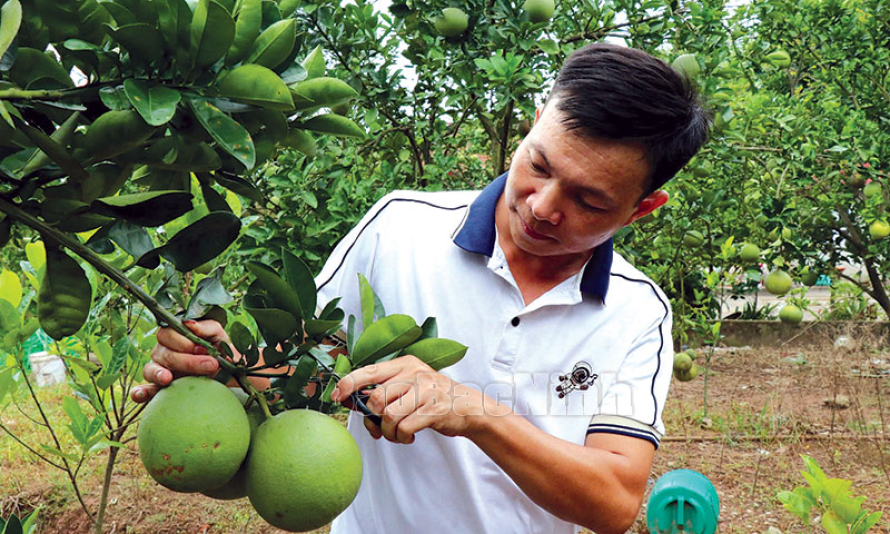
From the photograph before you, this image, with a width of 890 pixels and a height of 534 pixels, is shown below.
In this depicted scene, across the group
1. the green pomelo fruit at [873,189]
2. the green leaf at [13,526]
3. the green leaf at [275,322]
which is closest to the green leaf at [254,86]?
the green leaf at [275,322]

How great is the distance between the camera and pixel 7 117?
582 mm

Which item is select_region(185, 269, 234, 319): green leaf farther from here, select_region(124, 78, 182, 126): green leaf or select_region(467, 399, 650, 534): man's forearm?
select_region(467, 399, 650, 534): man's forearm

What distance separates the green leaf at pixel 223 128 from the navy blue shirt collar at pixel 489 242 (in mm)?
858

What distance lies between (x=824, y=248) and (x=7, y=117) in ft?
16.5

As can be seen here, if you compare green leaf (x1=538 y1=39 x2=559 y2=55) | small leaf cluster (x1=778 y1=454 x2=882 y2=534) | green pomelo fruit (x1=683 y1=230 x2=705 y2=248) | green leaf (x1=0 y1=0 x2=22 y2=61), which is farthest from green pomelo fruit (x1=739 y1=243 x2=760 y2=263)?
green leaf (x1=0 y1=0 x2=22 y2=61)

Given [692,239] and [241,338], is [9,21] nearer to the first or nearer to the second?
[241,338]

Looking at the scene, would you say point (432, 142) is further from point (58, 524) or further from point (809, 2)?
point (809, 2)

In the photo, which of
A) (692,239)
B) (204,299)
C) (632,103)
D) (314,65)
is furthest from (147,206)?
(692,239)

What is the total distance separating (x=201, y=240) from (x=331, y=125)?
195 mm

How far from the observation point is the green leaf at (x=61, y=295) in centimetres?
79

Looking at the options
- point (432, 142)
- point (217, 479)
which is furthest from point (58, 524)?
point (217, 479)

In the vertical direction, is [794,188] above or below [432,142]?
below

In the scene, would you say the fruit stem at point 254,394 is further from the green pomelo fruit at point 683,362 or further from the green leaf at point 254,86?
the green pomelo fruit at point 683,362

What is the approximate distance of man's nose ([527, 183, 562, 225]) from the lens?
52.2 inches
